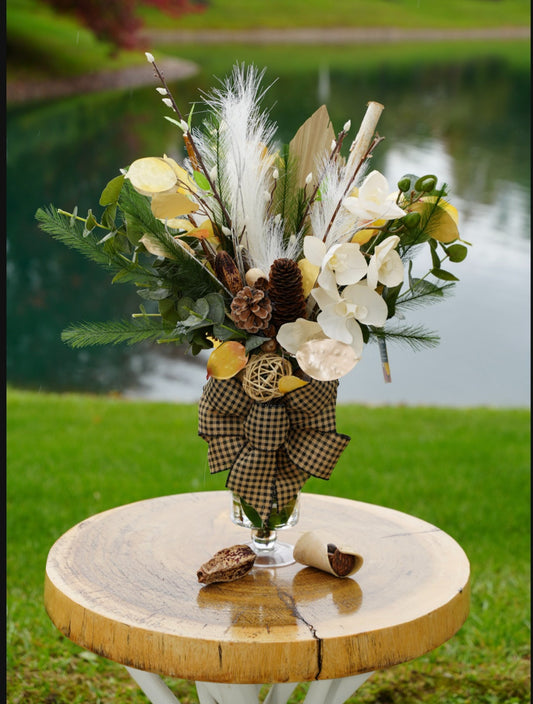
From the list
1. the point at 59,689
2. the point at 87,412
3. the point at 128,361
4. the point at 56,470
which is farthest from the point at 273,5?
the point at 59,689

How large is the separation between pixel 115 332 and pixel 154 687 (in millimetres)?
609

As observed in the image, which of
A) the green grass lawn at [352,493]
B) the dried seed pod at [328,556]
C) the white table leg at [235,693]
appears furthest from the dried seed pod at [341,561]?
the green grass lawn at [352,493]

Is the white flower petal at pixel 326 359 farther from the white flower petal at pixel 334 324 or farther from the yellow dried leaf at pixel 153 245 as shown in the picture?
the yellow dried leaf at pixel 153 245

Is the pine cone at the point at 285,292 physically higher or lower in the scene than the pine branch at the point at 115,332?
higher

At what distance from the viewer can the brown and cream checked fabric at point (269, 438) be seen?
4.48 feet

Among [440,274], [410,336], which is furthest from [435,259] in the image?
[410,336]

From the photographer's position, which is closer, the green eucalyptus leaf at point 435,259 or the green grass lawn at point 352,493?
the green eucalyptus leaf at point 435,259

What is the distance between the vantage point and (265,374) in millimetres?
1336

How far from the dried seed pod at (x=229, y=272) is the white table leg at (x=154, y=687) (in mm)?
665

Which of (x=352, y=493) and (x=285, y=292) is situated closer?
(x=285, y=292)

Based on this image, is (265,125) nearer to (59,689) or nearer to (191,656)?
(191,656)

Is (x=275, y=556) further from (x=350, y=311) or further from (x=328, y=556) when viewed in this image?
(x=350, y=311)

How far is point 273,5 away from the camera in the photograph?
9.95 m

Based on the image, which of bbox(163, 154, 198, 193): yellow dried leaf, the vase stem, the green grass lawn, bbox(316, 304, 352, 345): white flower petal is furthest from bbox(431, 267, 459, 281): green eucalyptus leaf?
the green grass lawn
